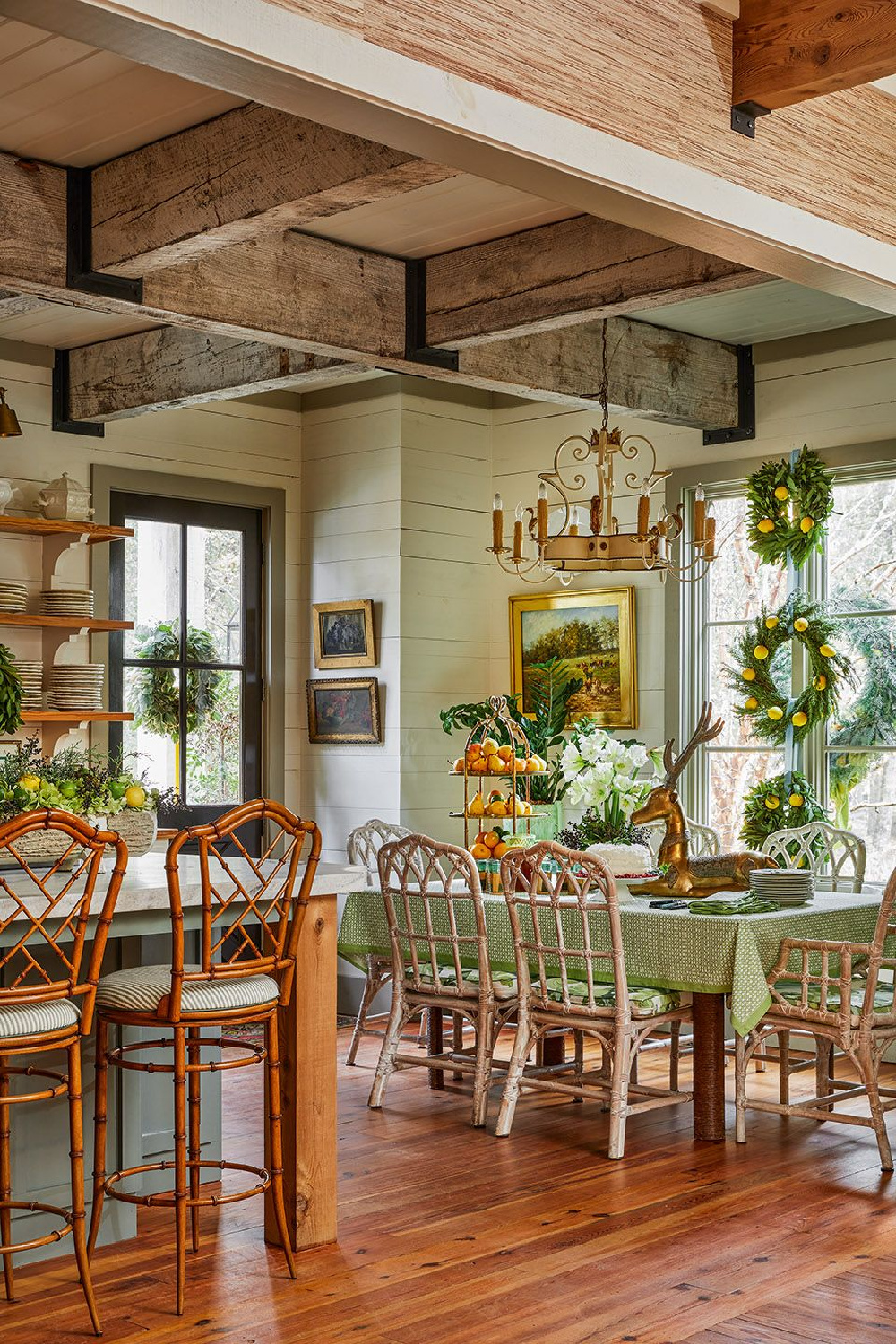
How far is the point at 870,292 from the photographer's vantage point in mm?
3201

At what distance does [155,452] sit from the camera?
6.99 metres

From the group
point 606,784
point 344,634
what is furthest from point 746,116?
point 344,634

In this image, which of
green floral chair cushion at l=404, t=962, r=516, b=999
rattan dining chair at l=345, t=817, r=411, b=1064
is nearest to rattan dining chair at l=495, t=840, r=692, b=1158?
green floral chair cushion at l=404, t=962, r=516, b=999

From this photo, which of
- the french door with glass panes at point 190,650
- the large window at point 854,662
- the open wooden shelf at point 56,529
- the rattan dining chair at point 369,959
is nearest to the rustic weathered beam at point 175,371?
the open wooden shelf at point 56,529

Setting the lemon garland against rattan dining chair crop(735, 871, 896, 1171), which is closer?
rattan dining chair crop(735, 871, 896, 1171)

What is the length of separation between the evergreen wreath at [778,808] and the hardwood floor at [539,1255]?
4.94 ft

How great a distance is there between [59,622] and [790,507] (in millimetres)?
3043

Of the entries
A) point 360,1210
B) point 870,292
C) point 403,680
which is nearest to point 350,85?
point 870,292

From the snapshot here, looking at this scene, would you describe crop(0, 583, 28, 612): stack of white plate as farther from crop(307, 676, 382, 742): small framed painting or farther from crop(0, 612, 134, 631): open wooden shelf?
crop(307, 676, 382, 742): small framed painting

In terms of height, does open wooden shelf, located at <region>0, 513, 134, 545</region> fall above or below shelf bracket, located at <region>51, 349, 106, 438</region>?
below

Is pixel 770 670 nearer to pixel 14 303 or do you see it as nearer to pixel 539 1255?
pixel 539 1255

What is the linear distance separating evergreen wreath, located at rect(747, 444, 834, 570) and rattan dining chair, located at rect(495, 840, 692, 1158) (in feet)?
6.37

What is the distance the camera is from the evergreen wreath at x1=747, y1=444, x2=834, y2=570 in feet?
20.8

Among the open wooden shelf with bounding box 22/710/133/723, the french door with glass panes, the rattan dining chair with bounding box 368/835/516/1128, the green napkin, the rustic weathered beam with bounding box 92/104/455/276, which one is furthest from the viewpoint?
the french door with glass panes
